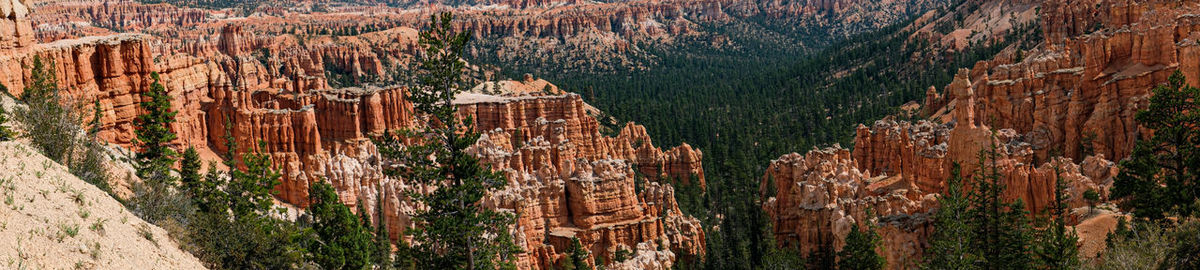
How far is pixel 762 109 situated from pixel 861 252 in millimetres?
95685

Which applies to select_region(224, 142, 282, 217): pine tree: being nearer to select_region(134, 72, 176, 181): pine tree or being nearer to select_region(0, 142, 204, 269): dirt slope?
select_region(134, 72, 176, 181): pine tree

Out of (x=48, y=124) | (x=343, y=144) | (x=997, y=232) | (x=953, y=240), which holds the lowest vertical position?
(x=997, y=232)

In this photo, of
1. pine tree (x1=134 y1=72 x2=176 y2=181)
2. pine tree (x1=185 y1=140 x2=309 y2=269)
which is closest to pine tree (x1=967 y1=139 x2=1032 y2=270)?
pine tree (x1=185 y1=140 x2=309 y2=269)

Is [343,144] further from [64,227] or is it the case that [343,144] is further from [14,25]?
[64,227]

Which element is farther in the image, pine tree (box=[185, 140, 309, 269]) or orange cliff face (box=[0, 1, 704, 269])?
orange cliff face (box=[0, 1, 704, 269])

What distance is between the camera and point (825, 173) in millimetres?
54281

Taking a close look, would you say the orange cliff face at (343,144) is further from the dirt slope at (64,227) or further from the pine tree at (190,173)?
the dirt slope at (64,227)

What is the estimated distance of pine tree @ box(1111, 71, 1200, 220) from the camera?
31.1m

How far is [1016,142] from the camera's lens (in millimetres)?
53312

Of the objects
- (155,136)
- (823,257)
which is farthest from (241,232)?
(823,257)

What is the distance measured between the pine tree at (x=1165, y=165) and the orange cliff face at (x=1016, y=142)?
15.5ft

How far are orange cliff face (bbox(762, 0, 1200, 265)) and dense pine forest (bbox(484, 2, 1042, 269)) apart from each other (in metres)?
3.68

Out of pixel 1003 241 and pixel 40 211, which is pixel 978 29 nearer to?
pixel 1003 241

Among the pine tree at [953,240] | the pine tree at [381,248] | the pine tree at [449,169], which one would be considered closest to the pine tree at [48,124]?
the pine tree at [449,169]
